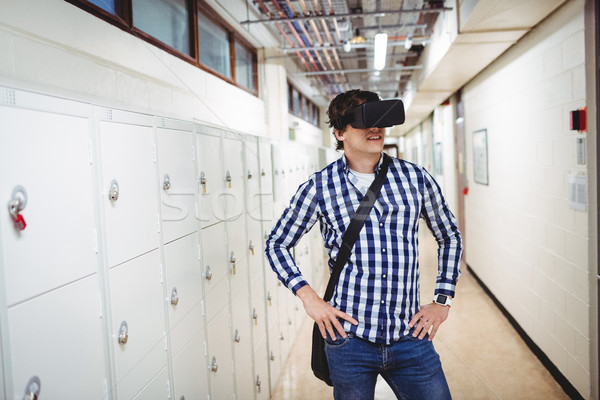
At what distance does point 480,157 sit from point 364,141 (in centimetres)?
333

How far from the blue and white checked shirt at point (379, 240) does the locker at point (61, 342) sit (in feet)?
1.47

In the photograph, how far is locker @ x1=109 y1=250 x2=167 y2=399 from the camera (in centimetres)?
100

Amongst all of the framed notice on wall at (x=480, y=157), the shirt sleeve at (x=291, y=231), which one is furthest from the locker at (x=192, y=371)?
the framed notice on wall at (x=480, y=157)

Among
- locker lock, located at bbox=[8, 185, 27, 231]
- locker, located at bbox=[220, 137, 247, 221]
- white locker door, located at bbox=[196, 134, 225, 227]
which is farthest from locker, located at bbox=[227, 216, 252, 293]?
locker lock, located at bbox=[8, 185, 27, 231]

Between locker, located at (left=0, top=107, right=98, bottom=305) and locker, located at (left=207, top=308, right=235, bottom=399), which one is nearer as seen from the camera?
locker, located at (left=0, top=107, right=98, bottom=305)

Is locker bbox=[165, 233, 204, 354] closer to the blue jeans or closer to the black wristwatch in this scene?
the blue jeans

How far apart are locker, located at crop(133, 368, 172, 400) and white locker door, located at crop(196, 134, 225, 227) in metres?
0.48

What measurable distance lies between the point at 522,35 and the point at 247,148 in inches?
73.2

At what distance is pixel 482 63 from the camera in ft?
11.6

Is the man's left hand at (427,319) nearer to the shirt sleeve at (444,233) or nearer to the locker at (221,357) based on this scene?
the shirt sleeve at (444,233)

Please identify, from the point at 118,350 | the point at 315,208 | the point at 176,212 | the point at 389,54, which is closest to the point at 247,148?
the point at 176,212

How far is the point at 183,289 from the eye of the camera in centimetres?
135

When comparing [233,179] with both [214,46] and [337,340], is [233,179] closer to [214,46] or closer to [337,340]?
[337,340]

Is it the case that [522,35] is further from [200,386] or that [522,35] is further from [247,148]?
[200,386]
